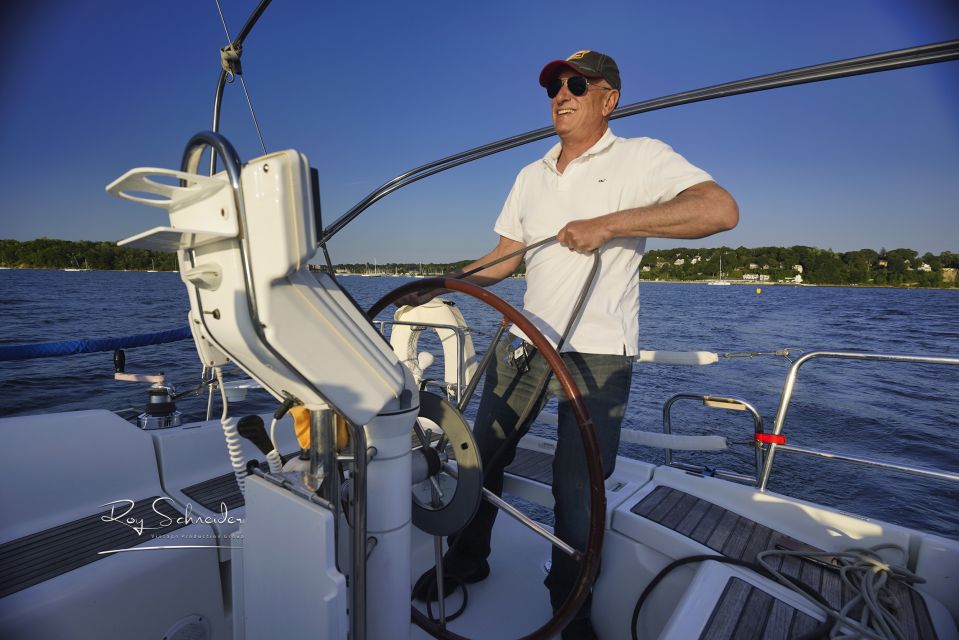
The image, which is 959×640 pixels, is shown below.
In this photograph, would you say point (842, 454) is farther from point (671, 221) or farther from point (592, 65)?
point (592, 65)

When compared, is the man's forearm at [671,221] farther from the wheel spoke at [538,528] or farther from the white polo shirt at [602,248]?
the wheel spoke at [538,528]

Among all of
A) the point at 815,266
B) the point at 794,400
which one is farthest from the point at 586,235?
the point at 815,266

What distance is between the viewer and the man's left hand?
3.84ft

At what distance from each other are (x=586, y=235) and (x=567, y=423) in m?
0.52

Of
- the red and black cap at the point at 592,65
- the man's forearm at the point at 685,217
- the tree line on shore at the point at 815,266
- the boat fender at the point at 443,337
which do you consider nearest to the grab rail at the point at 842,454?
the man's forearm at the point at 685,217

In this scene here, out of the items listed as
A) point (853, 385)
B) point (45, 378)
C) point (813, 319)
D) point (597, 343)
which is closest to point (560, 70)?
point (597, 343)

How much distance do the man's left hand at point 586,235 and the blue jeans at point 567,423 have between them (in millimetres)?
339

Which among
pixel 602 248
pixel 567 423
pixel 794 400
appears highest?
pixel 602 248

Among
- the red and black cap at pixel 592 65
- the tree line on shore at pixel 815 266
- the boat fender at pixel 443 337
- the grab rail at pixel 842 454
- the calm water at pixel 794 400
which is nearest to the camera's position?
the red and black cap at pixel 592 65

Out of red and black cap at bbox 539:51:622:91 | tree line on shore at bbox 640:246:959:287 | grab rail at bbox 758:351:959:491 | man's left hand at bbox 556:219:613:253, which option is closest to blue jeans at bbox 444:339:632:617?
man's left hand at bbox 556:219:613:253

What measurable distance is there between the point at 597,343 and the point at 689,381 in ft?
25.4

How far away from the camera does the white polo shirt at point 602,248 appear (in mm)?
1291

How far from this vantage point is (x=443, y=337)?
266cm

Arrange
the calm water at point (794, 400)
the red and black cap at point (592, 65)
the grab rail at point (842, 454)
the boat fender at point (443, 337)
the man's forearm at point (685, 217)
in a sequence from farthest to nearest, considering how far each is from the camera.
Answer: the calm water at point (794, 400) → the boat fender at point (443, 337) → the grab rail at point (842, 454) → the red and black cap at point (592, 65) → the man's forearm at point (685, 217)
